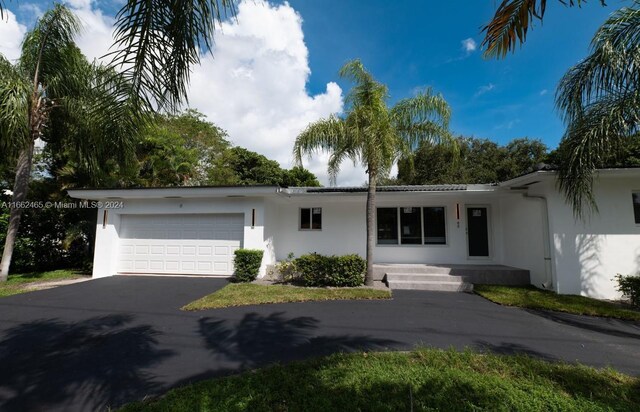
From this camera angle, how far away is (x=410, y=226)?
34.9 feet

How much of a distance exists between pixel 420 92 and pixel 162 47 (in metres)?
7.04

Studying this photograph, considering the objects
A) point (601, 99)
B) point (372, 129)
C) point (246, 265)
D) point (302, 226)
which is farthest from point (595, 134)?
point (246, 265)

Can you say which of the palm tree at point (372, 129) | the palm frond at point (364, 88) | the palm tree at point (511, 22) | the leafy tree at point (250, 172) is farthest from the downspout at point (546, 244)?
the leafy tree at point (250, 172)

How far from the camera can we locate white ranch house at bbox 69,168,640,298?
9.48 m

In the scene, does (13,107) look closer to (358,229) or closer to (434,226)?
(358,229)

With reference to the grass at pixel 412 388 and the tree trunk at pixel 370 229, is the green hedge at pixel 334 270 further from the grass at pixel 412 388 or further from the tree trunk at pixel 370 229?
the grass at pixel 412 388

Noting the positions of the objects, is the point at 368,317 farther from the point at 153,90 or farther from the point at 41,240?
the point at 41,240

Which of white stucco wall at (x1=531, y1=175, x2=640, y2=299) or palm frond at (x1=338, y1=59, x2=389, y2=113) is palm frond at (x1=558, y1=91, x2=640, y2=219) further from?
palm frond at (x1=338, y1=59, x2=389, y2=113)

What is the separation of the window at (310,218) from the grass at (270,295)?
340 centimetres

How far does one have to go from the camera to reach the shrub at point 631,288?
20.1ft

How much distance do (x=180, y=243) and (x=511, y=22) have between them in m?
10.7

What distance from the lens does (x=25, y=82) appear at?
8305mm

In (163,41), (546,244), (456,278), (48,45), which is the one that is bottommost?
(456,278)

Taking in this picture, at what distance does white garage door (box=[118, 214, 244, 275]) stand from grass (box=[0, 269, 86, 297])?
2239 mm
